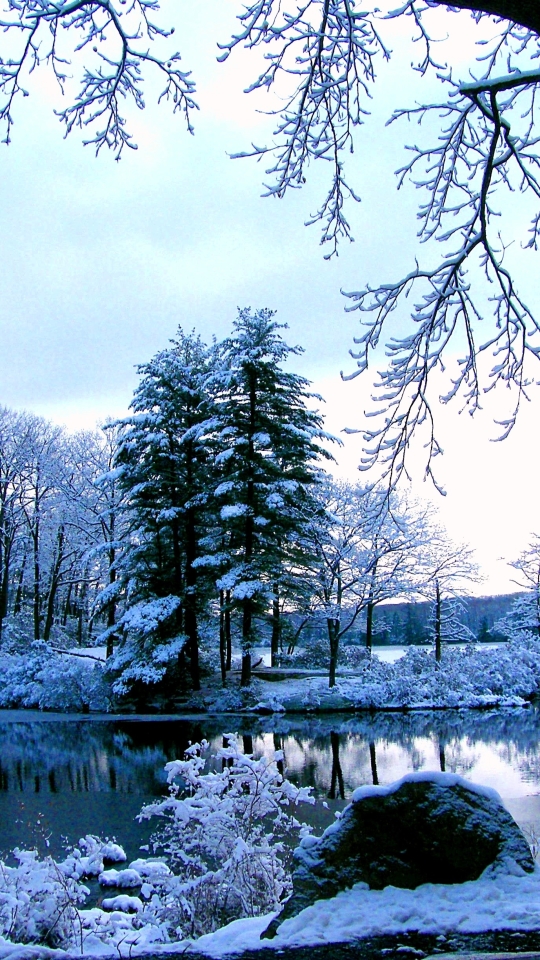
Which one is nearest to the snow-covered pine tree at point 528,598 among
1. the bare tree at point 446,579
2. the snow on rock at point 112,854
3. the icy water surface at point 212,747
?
the bare tree at point 446,579

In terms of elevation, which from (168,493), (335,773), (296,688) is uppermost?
(168,493)

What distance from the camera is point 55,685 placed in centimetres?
2488

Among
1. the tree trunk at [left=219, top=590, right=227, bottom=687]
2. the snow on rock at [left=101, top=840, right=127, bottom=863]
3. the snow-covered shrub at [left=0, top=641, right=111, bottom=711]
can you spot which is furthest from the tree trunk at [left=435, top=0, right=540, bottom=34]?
the snow-covered shrub at [left=0, top=641, right=111, bottom=711]

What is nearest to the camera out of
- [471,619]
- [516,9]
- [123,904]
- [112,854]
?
[516,9]

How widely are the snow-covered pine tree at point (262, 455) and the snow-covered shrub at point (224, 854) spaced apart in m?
17.8

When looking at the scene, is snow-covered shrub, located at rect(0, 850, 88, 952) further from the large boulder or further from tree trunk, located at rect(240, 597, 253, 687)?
tree trunk, located at rect(240, 597, 253, 687)

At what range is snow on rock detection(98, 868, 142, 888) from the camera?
25.7ft

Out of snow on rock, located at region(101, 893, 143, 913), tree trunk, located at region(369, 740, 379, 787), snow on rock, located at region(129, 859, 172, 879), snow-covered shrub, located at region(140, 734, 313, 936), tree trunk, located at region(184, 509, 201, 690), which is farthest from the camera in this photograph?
tree trunk, located at region(184, 509, 201, 690)

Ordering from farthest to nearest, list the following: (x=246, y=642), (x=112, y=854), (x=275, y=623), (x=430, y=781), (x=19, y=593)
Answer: (x=19, y=593), (x=275, y=623), (x=246, y=642), (x=112, y=854), (x=430, y=781)

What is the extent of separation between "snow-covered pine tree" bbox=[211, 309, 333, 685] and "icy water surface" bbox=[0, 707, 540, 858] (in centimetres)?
540

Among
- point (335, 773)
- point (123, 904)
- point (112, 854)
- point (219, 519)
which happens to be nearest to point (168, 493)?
point (219, 519)

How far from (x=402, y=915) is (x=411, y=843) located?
567mm

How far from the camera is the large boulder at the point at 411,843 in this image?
4.36m

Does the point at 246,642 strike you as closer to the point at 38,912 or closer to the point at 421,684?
the point at 421,684
